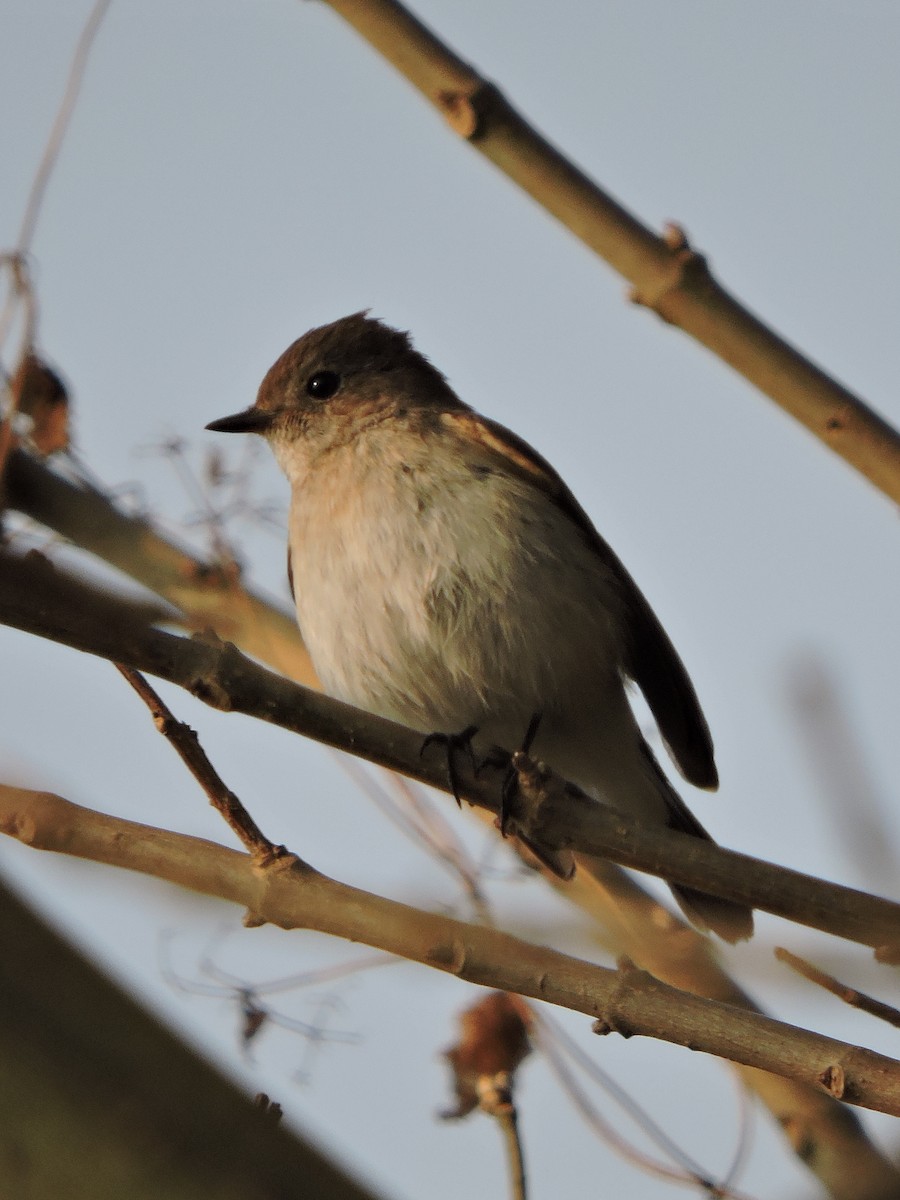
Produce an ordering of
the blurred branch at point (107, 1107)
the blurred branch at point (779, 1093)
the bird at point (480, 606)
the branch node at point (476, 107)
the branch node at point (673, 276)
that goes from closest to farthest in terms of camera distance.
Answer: the blurred branch at point (107, 1107), the branch node at point (673, 276), the branch node at point (476, 107), the blurred branch at point (779, 1093), the bird at point (480, 606)

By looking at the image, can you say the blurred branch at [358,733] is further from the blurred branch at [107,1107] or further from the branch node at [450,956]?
the blurred branch at [107,1107]

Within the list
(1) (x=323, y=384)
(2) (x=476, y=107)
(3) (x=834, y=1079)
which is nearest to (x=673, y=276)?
(2) (x=476, y=107)

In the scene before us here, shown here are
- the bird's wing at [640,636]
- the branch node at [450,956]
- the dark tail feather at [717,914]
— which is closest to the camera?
the branch node at [450,956]

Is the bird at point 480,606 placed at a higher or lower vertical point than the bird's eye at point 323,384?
lower

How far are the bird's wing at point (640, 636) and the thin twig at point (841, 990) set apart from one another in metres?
2.34

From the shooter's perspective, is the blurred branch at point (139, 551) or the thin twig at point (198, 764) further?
the blurred branch at point (139, 551)

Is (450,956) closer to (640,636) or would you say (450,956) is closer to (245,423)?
(640,636)

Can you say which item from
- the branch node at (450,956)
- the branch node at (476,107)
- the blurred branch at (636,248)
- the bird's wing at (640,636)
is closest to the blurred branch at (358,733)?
the branch node at (450,956)

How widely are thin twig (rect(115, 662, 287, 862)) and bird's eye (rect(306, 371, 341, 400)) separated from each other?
3.35m

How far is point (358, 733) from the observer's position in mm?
2893

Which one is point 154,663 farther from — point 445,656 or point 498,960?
point 445,656

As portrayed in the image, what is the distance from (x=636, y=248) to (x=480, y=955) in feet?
5.00

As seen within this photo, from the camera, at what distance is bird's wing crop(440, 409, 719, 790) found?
5.03 meters

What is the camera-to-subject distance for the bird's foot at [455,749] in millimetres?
3520
